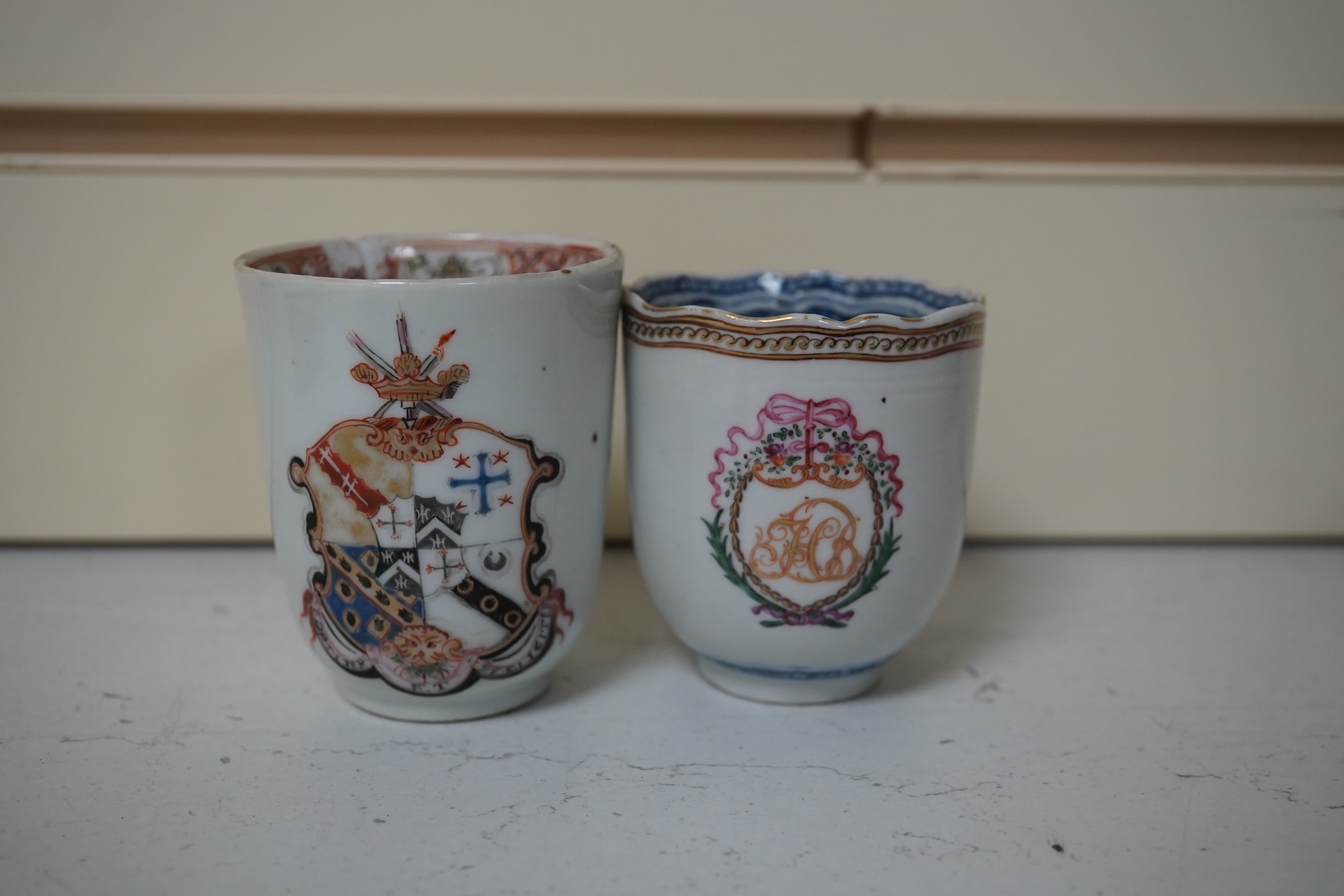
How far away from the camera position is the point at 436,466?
0.47m

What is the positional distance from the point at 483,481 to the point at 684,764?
15 centimetres

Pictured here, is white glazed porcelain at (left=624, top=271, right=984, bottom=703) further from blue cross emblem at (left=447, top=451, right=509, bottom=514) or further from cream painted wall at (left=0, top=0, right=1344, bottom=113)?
cream painted wall at (left=0, top=0, right=1344, bottom=113)

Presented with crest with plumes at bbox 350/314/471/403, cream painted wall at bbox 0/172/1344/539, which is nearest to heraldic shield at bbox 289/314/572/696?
crest with plumes at bbox 350/314/471/403

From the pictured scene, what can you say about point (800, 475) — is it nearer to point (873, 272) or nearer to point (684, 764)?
point (684, 764)

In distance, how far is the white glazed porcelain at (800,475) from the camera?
48 centimetres

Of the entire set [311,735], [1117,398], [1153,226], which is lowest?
[311,735]

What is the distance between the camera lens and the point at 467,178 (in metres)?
0.67

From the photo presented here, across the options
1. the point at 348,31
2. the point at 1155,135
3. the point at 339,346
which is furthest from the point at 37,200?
the point at 1155,135

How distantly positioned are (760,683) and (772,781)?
73 millimetres

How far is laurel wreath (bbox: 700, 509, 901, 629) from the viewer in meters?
0.50

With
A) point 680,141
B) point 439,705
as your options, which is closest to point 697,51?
point 680,141

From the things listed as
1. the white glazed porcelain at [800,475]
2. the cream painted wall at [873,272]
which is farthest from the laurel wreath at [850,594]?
the cream painted wall at [873,272]

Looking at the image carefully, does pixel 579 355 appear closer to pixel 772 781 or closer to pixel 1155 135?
pixel 772 781

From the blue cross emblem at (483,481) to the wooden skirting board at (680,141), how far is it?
255 millimetres
